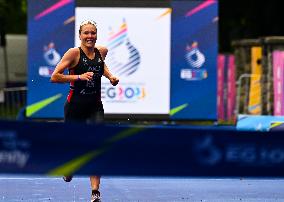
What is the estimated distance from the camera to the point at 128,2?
2089 centimetres

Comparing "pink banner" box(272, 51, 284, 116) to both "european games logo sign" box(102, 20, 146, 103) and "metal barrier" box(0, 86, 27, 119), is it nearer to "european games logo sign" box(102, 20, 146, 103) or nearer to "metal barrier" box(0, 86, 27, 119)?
"european games logo sign" box(102, 20, 146, 103)

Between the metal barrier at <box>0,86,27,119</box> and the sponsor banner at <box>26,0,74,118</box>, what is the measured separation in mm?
3594

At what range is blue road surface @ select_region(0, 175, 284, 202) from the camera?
10094mm

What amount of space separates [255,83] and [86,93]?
43.4ft

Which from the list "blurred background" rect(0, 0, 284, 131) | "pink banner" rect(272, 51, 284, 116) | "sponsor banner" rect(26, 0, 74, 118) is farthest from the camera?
"pink banner" rect(272, 51, 284, 116)

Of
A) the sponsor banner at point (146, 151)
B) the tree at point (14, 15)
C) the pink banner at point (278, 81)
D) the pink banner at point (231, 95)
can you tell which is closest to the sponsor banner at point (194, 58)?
the pink banner at point (278, 81)

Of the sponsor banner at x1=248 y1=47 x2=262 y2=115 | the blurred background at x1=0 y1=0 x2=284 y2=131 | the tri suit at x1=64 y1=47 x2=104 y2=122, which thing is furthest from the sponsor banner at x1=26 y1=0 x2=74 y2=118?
the tri suit at x1=64 y1=47 x2=104 y2=122

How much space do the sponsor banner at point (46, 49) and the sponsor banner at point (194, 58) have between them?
2.26 metres

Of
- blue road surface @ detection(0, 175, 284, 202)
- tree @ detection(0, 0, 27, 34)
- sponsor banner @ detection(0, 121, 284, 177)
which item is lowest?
blue road surface @ detection(0, 175, 284, 202)

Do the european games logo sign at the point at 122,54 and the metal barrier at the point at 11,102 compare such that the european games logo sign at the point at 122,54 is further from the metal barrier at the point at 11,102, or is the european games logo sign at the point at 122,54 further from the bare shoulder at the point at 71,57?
the bare shoulder at the point at 71,57

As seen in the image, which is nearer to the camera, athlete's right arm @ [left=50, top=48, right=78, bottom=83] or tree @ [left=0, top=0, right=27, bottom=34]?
athlete's right arm @ [left=50, top=48, right=78, bottom=83]

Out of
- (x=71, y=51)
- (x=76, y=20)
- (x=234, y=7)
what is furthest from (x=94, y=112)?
(x=234, y=7)

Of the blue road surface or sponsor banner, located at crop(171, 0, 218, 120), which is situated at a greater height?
sponsor banner, located at crop(171, 0, 218, 120)

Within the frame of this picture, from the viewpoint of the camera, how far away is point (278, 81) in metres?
21.1
